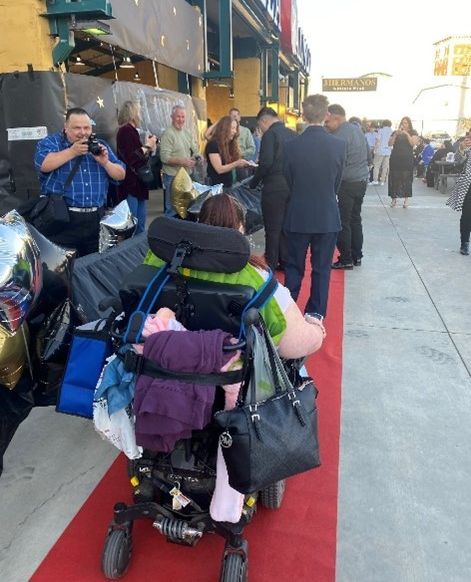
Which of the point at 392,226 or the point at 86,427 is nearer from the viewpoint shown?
the point at 86,427

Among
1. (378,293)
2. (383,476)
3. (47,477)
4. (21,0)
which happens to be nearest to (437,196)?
(378,293)

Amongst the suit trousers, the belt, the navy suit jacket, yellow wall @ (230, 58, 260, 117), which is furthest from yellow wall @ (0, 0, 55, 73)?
yellow wall @ (230, 58, 260, 117)

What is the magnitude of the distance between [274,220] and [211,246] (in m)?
3.56

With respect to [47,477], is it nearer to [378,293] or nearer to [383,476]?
[383,476]

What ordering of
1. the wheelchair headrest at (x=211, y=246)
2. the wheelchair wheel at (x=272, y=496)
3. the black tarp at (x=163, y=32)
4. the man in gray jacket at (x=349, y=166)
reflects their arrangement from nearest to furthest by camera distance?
the wheelchair headrest at (x=211, y=246) < the wheelchair wheel at (x=272, y=496) < the man in gray jacket at (x=349, y=166) < the black tarp at (x=163, y=32)

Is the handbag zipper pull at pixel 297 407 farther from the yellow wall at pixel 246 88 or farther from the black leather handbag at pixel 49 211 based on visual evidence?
the yellow wall at pixel 246 88

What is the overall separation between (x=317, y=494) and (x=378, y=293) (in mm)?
3089

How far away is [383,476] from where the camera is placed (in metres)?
2.40

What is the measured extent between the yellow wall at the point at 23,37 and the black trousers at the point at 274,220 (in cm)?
264

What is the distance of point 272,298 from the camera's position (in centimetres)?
175

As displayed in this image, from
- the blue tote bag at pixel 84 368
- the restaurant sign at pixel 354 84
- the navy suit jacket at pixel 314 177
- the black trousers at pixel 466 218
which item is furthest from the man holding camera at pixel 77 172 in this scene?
the restaurant sign at pixel 354 84

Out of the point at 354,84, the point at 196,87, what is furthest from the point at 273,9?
the point at 354,84

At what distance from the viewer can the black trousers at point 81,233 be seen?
3.54 metres

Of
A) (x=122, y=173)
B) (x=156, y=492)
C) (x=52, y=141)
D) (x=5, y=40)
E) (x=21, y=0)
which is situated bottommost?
(x=156, y=492)
